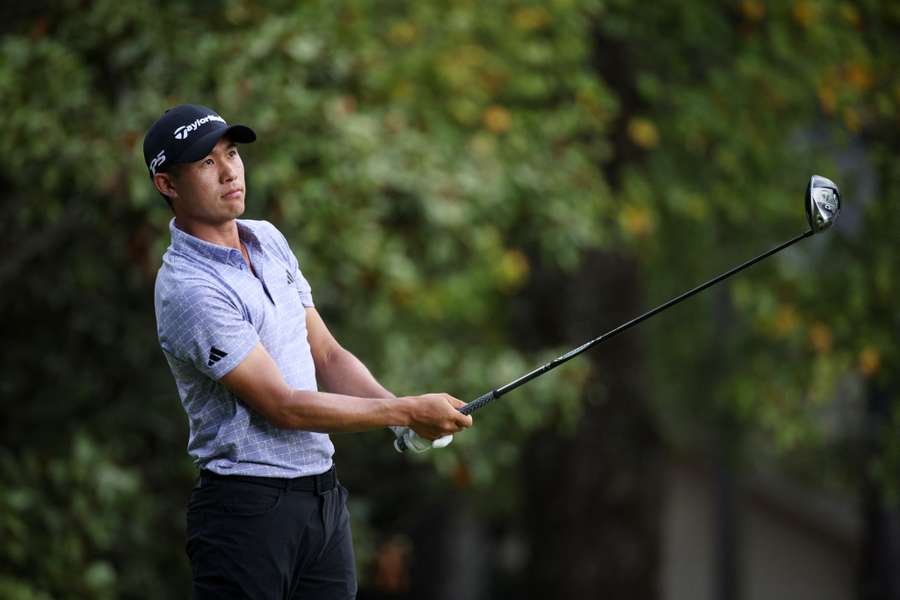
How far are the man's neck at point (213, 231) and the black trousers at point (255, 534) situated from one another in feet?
1.68

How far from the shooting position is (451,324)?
1337 centimetres

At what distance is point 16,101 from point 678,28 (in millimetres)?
5559

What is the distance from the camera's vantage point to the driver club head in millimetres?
3461

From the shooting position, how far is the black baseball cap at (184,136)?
122 inches

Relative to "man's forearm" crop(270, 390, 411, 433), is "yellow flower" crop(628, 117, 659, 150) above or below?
above

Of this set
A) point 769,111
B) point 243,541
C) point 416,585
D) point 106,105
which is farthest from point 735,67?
point 416,585

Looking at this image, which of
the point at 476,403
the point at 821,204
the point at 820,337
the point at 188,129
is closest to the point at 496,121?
the point at 820,337

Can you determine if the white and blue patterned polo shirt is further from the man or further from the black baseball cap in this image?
the black baseball cap

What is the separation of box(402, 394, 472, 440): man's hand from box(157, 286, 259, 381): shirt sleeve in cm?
36

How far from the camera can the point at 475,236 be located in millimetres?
7523

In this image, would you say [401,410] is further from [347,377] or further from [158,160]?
[158,160]

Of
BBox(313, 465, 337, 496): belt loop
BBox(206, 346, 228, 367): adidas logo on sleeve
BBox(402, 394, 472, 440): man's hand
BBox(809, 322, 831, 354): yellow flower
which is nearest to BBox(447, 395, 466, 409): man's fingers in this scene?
BBox(402, 394, 472, 440): man's hand

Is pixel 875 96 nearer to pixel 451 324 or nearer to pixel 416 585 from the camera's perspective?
pixel 451 324

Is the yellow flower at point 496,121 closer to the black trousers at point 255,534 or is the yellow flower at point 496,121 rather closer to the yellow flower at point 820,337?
the yellow flower at point 820,337
